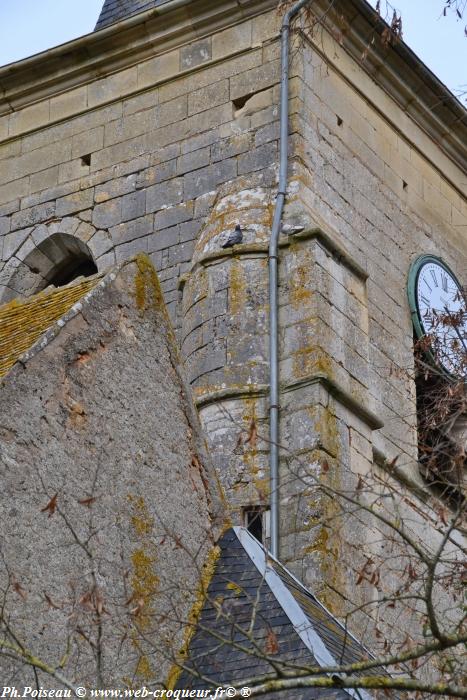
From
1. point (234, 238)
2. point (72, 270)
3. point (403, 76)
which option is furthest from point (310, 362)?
point (403, 76)

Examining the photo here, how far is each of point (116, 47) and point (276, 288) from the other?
11.0 ft

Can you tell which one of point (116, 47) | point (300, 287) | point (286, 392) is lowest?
point (286, 392)

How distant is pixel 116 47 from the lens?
47.7 feet

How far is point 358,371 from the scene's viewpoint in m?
12.3

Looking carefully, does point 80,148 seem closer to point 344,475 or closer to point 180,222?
point 180,222

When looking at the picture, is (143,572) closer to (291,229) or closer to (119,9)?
(291,229)

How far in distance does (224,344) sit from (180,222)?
1530mm

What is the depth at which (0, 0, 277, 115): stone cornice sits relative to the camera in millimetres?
13938

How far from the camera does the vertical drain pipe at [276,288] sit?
11258 mm

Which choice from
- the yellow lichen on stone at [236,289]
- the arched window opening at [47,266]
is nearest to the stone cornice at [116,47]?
the arched window opening at [47,266]

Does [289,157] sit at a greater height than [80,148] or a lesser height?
lesser

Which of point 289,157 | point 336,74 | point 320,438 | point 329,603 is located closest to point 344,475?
point 320,438

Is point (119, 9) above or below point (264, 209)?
above

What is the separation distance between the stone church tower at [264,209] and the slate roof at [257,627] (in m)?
2.70
